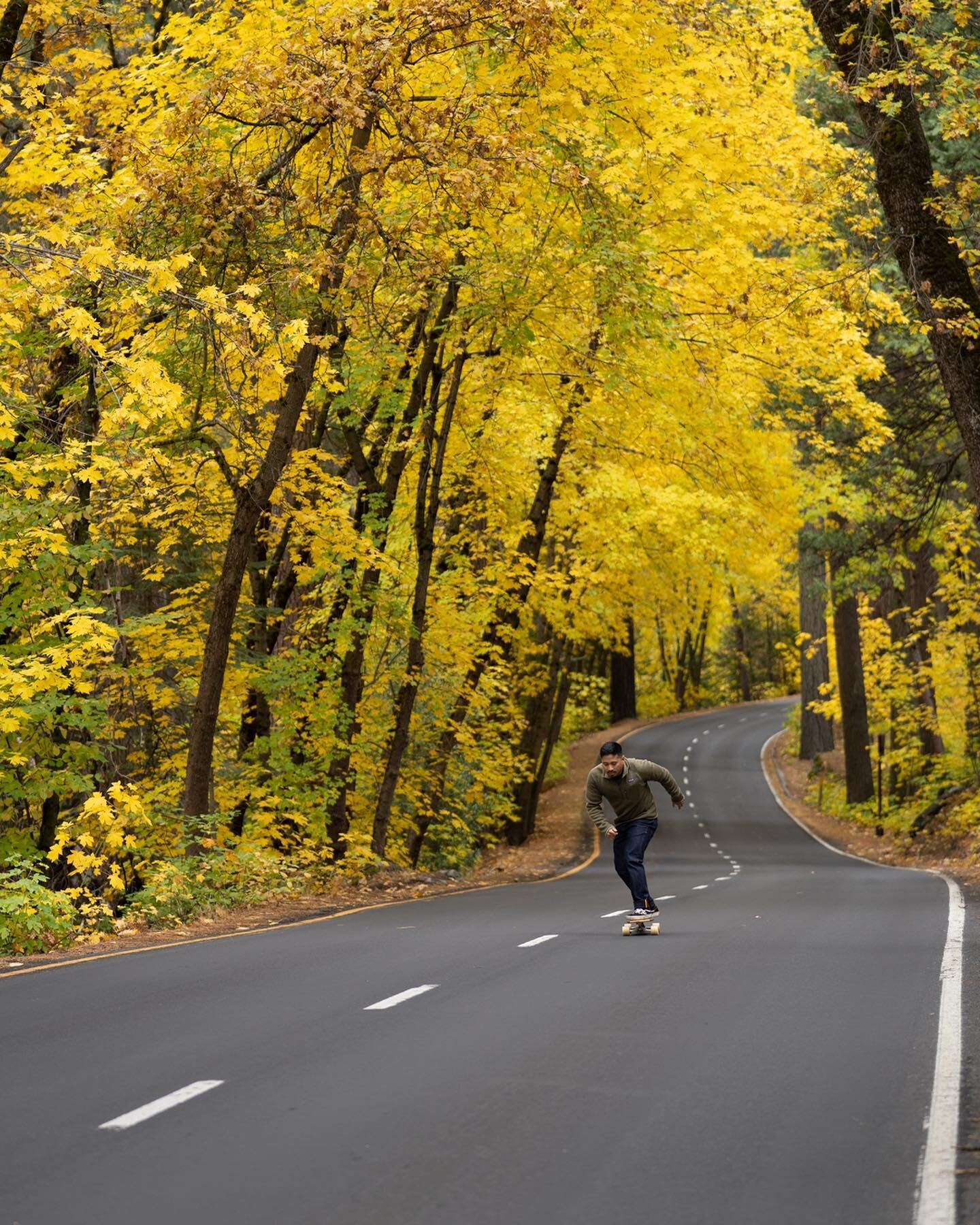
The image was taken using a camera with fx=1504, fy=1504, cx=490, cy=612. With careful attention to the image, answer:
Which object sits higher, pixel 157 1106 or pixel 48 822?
pixel 48 822

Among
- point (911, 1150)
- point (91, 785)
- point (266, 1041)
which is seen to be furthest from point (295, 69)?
point (911, 1150)

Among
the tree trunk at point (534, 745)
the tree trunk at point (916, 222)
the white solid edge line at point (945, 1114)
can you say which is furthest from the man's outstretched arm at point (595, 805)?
the tree trunk at point (534, 745)

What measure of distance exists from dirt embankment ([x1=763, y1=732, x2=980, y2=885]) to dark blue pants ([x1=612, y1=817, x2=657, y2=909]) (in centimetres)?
889

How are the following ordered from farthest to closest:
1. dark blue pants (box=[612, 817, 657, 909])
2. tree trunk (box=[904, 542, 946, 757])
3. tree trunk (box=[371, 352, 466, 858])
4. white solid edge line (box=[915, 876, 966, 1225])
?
tree trunk (box=[904, 542, 946, 757])
tree trunk (box=[371, 352, 466, 858])
dark blue pants (box=[612, 817, 657, 909])
white solid edge line (box=[915, 876, 966, 1225])

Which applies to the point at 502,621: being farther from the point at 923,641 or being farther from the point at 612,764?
the point at 612,764

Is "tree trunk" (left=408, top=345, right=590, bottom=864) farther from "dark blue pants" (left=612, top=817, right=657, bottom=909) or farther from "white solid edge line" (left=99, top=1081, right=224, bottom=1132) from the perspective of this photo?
"white solid edge line" (left=99, top=1081, right=224, bottom=1132)

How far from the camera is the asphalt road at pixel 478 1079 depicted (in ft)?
17.2

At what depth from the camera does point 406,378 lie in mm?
23703

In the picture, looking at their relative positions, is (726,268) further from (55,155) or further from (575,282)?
(55,155)

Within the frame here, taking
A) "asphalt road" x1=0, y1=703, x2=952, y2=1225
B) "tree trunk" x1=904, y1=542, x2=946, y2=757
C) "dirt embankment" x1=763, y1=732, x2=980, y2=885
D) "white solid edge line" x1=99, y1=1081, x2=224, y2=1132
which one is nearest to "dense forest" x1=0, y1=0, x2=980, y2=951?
"tree trunk" x1=904, y1=542, x2=946, y2=757

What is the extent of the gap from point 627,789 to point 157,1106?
8985mm

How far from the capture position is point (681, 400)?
2620 centimetres

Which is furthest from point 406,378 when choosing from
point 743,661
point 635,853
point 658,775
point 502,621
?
point 743,661

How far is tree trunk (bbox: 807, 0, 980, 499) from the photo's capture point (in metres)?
16.7
